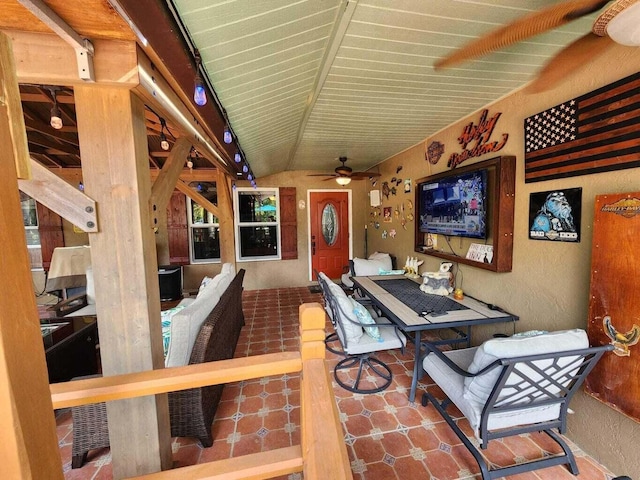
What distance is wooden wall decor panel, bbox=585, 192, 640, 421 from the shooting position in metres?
1.36

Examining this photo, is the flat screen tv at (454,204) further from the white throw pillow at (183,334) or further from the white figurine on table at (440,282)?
the white throw pillow at (183,334)

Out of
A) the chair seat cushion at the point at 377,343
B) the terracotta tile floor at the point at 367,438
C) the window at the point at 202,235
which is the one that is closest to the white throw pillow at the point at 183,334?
the terracotta tile floor at the point at 367,438

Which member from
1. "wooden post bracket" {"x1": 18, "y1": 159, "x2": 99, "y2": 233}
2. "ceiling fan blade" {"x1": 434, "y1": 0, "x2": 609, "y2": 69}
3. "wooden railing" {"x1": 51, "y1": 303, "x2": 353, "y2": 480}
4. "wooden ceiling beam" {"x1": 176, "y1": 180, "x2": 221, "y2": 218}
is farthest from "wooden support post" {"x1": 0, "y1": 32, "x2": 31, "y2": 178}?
"wooden ceiling beam" {"x1": 176, "y1": 180, "x2": 221, "y2": 218}

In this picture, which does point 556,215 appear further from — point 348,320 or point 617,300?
point 348,320

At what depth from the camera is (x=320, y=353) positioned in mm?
950

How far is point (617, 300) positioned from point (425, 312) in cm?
110

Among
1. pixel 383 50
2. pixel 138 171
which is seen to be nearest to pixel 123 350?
pixel 138 171

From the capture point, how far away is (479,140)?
2.43m

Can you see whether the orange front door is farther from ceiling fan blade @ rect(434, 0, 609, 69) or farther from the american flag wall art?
ceiling fan blade @ rect(434, 0, 609, 69)

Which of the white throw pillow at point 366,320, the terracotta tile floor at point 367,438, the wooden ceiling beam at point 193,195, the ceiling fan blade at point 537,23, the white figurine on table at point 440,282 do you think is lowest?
the terracotta tile floor at point 367,438

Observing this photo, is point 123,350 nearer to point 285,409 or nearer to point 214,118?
point 285,409

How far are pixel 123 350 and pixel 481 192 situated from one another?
2749 mm

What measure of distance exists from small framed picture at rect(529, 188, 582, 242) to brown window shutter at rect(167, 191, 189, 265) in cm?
537

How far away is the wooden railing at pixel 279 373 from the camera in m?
0.76
